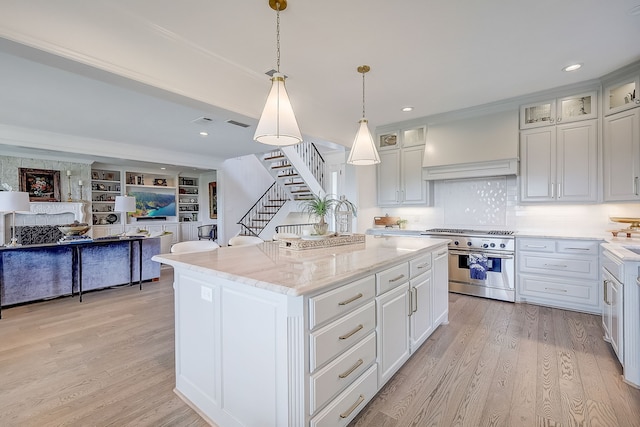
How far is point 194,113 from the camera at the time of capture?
416 centimetres

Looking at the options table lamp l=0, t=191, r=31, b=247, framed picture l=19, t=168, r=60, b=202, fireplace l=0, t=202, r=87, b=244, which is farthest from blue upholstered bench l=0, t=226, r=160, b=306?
framed picture l=19, t=168, r=60, b=202

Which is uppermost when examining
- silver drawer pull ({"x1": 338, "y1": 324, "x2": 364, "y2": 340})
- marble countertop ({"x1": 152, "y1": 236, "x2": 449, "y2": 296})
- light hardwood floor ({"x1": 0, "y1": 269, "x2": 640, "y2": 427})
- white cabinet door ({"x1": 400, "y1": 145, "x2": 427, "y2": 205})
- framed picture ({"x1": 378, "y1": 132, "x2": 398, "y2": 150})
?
framed picture ({"x1": 378, "y1": 132, "x2": 398, "y2": 150})

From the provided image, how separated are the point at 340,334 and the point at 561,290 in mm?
3443

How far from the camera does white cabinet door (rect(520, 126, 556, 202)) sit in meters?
3.66

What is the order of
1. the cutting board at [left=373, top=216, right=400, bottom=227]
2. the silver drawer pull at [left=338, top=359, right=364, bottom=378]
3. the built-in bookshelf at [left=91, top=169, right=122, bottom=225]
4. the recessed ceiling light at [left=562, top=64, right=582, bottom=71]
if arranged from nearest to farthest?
the silver drawer pull at [left=338, top=359, right=364, bottom=378] → the recessed ceiling light at [left=562, top=64, right=582, bottom=71] → the cutting board at [left=373, top=216, right=400, bottom=227] → the built-in bookshelf at [left=91, top=169, right=122, bottom=225]

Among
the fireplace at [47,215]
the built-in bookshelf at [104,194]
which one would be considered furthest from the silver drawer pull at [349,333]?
the built-in bookshelf at [104,194]

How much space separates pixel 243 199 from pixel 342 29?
24.0 feet

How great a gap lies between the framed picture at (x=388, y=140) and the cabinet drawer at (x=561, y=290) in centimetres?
276

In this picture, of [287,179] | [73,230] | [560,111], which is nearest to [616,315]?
[560,111]

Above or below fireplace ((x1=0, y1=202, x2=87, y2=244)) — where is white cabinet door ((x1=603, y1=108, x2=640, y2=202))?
above

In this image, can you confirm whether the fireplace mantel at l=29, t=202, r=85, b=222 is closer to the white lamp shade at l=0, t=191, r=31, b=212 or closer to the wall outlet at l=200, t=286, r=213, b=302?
the white lamp shade at l=0, t=191, r=31, b=212

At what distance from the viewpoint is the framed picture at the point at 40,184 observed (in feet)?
20.2

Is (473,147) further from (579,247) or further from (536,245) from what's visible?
(579,247)

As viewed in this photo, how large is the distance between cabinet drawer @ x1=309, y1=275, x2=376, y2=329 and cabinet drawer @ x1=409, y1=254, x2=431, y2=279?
0.61 m
